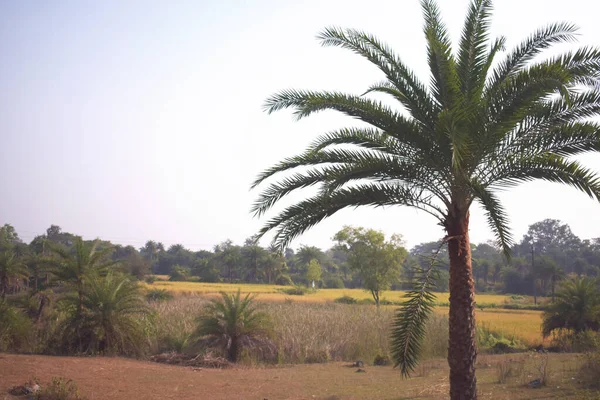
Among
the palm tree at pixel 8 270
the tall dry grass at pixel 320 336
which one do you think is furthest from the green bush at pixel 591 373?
the palm tree at pixel 8 270

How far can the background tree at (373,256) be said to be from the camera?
39.6 meters

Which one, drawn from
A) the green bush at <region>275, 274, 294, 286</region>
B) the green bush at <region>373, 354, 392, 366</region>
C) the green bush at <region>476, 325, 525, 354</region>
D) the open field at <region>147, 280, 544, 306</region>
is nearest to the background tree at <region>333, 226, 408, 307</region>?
the open field at <region>147, 280, 544, 306</region>

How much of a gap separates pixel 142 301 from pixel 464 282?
1224 cm

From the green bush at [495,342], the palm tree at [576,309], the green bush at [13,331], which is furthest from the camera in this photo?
the green bush at [495,342]

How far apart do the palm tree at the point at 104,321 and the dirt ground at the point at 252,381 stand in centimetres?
99

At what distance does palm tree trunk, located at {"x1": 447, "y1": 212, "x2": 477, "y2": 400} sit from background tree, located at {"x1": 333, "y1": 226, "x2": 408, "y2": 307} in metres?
31.5

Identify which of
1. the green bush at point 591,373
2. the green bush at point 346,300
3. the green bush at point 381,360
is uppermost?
the green bush at point 591,373

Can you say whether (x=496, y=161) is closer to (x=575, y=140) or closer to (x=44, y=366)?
(x=575, y=140)

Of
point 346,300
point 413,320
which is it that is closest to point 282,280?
point 346,300

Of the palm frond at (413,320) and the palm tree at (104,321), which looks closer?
the palm frond at (413,320)

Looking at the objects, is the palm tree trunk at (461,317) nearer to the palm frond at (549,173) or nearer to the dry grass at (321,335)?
the palm frond at (549,173)

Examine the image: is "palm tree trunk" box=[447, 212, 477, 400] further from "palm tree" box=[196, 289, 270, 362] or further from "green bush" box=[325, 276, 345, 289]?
"green bush" box=[325, 276, 345, 289]

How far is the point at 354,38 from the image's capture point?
28.7 feet

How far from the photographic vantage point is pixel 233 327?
1698cm
